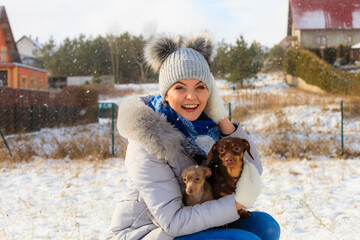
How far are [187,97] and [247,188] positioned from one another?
2.34 feet

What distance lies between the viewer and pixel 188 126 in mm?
2391

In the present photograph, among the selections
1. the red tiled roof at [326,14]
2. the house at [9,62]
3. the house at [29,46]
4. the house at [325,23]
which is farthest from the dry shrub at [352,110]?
the house at [29,46]

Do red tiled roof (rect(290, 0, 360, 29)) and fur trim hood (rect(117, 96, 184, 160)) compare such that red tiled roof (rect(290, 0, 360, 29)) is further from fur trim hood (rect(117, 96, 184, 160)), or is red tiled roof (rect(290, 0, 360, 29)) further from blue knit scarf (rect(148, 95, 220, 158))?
fur trim hood (rect(117, 96, 184, 160))

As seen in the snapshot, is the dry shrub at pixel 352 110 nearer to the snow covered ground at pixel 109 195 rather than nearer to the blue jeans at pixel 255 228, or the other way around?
the snow covered ground at pixel 109 195

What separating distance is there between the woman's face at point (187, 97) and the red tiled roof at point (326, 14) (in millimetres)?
18839

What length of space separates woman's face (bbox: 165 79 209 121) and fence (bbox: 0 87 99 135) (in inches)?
477

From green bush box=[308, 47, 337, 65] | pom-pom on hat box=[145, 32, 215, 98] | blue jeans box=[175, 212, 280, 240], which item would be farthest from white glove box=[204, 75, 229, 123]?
green bush box=[308, 47, 337, 65]

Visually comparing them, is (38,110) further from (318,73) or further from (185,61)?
(318,73)

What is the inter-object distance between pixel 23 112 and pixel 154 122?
42.0ft

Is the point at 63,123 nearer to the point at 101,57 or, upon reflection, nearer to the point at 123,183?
the point at 123,183

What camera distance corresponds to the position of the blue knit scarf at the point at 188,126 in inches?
91.1

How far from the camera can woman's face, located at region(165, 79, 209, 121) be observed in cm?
233

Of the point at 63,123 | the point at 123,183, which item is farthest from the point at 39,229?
the point at 63,123

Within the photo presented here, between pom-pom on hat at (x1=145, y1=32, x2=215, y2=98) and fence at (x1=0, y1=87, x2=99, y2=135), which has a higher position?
pom-pom on hat at (x1=145, y1=32, x2=215, y2=98)
